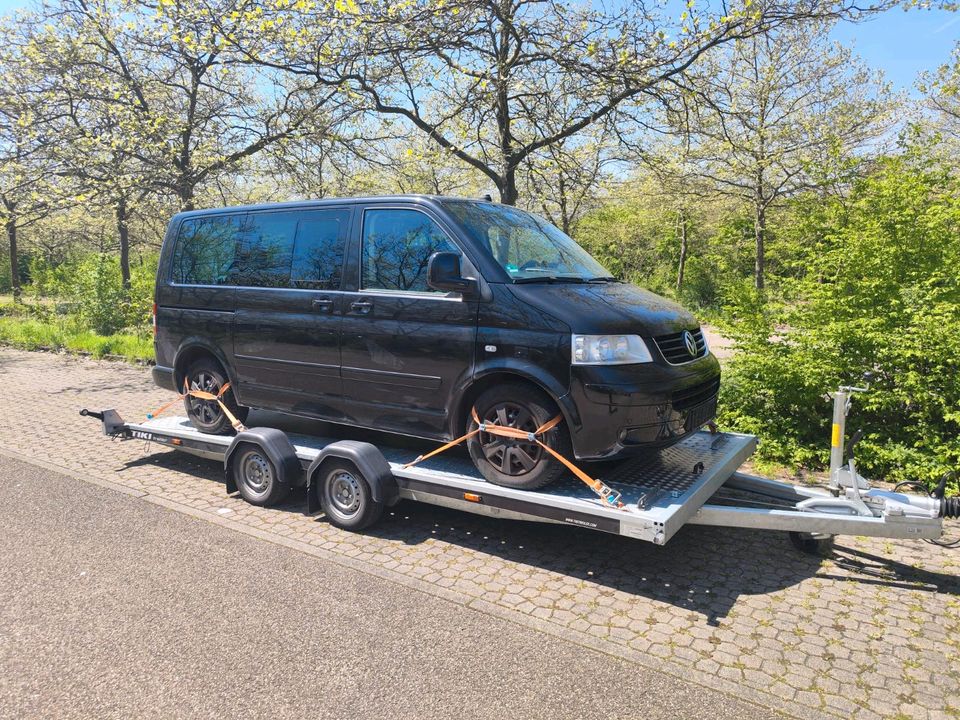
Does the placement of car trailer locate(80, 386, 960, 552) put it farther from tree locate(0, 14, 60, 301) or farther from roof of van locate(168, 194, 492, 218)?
tree locate(0, 14, 60, 301)

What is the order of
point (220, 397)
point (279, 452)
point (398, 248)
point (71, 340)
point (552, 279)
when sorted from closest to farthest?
point (552, 279) → point (398, 248) → point (279, 452) → point (220, 397) → point (71, 340)

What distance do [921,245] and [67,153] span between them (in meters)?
15.4

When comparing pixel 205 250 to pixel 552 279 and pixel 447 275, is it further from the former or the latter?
pixel 552 279

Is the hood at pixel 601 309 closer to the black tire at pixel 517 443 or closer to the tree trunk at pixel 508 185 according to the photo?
the black tire at pixel 517 443

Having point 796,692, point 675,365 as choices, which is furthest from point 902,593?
point 675,365

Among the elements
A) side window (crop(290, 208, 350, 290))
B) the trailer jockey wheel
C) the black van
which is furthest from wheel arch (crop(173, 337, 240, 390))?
the trailer jockey wheel

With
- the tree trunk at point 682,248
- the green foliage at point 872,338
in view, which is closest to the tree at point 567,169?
the green foliage at point 872,338

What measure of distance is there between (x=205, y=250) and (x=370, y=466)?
284 centimetres

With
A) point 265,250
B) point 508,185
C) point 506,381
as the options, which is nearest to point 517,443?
point 506,381

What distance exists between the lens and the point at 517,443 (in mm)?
4441

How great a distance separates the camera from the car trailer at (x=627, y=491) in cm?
395

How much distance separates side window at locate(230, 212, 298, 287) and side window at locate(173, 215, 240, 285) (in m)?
0.14

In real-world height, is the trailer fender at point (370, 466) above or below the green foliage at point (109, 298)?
below

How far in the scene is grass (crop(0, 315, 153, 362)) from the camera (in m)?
14.4
